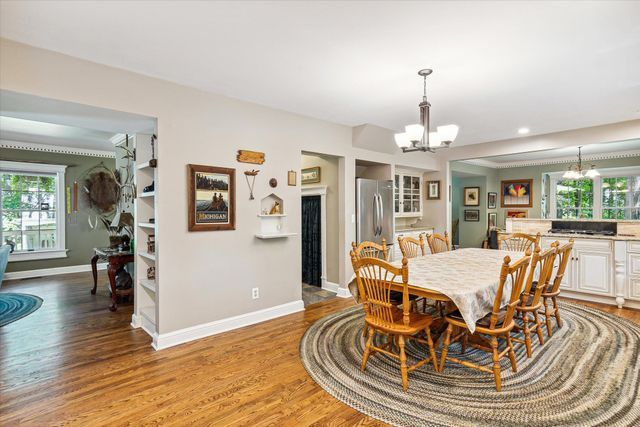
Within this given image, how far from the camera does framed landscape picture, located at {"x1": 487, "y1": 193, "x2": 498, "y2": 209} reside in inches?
334

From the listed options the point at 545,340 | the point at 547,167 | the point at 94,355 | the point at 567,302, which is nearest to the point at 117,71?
the point at 94,355

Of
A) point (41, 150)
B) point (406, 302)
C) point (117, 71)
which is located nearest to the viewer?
point (406, 302)

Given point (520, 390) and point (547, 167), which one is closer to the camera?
point (520, 390)

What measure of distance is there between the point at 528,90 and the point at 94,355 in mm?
4841

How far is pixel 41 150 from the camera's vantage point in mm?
6168

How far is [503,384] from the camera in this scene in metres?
2.33

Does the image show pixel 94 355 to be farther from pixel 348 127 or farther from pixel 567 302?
pixel 567 302

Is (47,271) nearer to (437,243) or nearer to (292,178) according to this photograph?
(292,178)

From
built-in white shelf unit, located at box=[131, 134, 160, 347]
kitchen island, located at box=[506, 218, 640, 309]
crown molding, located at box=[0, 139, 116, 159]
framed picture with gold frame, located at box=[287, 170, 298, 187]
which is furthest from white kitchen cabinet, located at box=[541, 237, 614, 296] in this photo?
crown molding, located at box=[0, 139, 116, 159]

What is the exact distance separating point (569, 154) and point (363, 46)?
687 cm

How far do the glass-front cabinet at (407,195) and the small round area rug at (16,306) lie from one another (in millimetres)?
5535

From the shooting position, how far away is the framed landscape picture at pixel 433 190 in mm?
6405

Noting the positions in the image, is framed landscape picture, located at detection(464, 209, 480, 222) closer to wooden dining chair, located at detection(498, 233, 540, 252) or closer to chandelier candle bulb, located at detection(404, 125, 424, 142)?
wooden dining chair, located at detection(498, 233, 540, 252)

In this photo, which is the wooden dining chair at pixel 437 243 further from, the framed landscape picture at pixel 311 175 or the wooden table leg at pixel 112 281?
the wooden table leg at pixel 112 281
